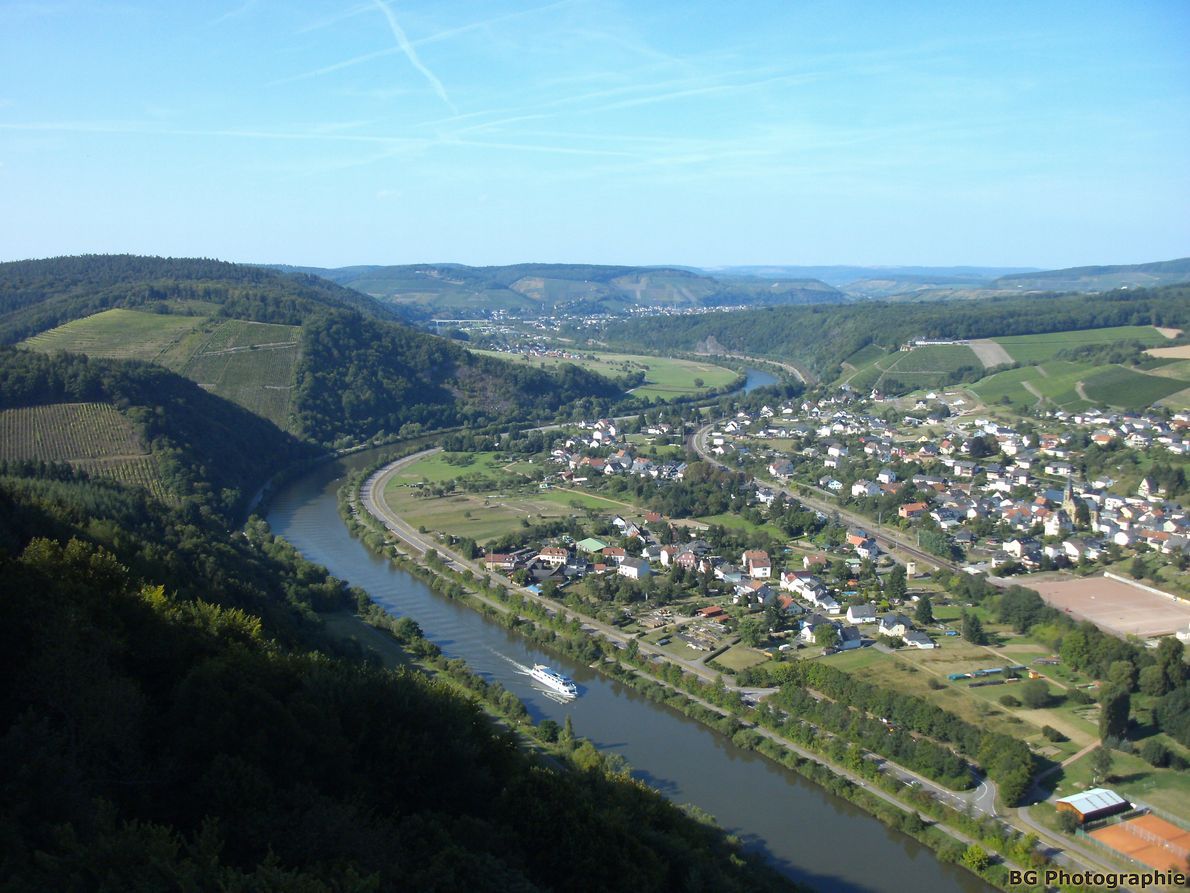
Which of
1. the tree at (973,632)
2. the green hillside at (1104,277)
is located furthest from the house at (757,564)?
the green hillside at (1104,277)

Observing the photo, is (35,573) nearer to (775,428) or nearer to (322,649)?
(322,649)

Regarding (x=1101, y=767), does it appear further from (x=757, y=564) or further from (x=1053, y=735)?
(x=757, y=564)

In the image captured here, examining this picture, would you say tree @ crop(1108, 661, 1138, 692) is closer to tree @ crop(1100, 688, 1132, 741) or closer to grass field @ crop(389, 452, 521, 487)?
tree @ crop(1100, 688, 1132, 741)

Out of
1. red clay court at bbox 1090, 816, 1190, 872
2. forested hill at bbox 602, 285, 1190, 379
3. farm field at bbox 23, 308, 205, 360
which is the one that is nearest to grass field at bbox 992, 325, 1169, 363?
forested hill at bbox 602, 285, 1190, 379

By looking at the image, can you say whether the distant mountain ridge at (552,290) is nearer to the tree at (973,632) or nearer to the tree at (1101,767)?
the tree at (973,632)

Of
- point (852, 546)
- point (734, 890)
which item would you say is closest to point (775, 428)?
point (852, 546)
